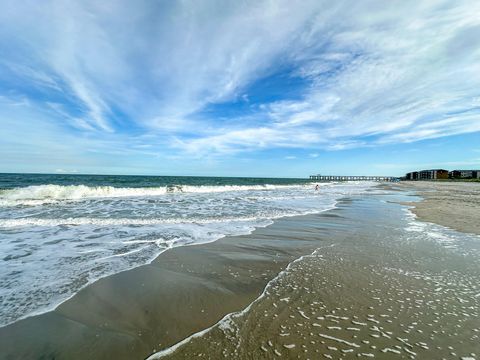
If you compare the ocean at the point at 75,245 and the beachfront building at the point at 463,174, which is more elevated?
the beachfront building at the point at 463,174

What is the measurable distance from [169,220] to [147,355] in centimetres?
883

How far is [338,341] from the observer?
9.61 ft

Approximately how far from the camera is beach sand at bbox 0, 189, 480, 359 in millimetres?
2861

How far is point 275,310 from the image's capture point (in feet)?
12.0

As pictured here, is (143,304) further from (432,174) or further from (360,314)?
(432,174)

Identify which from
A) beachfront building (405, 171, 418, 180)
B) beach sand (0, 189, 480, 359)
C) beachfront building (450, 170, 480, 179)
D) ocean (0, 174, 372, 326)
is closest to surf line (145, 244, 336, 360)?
Result: beach sand (0, 189, 480, 359)

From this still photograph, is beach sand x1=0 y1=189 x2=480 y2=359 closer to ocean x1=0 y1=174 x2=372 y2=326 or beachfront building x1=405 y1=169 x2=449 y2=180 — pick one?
ocean x1=0 y1=174 x2=372 y2=326

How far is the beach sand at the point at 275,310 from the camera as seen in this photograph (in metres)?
2.86

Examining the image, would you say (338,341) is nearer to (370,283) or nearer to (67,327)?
(370,283)

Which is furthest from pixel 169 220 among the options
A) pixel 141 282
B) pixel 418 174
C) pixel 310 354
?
pixel 418 174

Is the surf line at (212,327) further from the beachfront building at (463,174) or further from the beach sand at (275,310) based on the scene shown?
the beachfront building at (463,174)

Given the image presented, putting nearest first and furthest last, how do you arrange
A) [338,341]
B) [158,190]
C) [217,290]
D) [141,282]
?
1. [338,341]
2. [217,290]
3. [141,282]
4. [158,190]

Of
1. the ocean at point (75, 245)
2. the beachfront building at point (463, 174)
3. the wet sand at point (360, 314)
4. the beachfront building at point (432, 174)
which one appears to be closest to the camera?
the wet sand at point (360, 314)

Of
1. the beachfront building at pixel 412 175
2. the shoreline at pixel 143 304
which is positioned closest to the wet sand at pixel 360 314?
the shoreline at pixel 143 304
